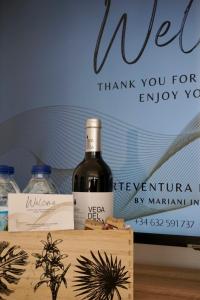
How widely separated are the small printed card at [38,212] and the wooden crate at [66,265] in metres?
0.02

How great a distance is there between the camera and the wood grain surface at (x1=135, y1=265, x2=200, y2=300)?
0.70 metres

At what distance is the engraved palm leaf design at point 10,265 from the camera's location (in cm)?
58

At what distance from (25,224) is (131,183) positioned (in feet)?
1.12

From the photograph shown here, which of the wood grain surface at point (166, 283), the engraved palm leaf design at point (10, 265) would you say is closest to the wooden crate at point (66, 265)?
the engraved palm leaf design at point (10, 265)

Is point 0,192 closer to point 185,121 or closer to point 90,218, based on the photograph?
point 90,218

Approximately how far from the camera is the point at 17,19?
1.03m

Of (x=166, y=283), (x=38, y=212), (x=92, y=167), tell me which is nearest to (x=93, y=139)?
(x=92, y=167)

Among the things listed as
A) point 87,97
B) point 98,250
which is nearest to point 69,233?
point 98,250

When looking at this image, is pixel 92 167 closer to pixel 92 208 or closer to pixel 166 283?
pixel 92 208

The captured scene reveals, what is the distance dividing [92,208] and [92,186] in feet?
0.13

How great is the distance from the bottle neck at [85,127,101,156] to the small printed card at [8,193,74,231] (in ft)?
0.43

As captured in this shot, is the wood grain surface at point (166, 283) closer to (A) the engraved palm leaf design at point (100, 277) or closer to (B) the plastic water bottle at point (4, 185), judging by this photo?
(A) the engraved palm leaf design at point (100, 277)

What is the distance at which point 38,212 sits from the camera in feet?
2.02

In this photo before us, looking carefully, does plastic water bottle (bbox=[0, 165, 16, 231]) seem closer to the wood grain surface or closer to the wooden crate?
the wooden crate
